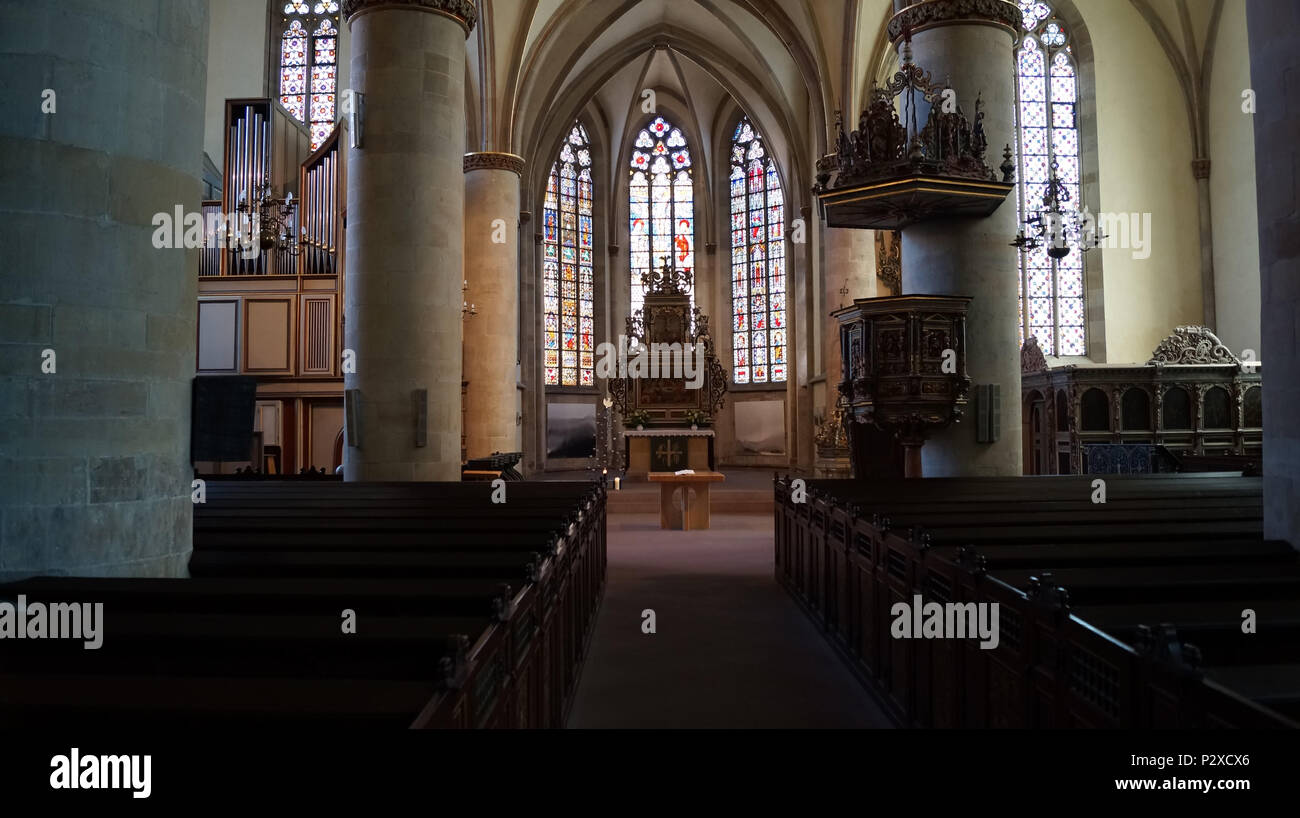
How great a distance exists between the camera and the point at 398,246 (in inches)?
383

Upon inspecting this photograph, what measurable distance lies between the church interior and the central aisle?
0.05 metres

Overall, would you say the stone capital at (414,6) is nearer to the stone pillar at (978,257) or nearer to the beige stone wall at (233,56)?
the stone pillar at (978,257)

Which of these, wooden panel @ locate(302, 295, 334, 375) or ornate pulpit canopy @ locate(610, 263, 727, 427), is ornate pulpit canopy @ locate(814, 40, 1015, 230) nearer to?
wooden panel @ locate(302, 295, 334, 375)

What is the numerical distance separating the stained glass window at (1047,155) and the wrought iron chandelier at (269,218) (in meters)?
15.7

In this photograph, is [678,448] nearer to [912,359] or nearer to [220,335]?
[220,335]

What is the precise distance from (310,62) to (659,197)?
39.7 ft

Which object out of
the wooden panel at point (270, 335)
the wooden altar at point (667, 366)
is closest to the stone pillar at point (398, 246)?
the wooden panel at point (270, 335)

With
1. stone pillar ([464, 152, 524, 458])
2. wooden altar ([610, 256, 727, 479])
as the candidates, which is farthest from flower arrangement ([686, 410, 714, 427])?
stone pillar ([464, 152, 524, 458])

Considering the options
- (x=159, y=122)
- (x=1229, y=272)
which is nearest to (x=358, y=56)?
(x=159, y=122)

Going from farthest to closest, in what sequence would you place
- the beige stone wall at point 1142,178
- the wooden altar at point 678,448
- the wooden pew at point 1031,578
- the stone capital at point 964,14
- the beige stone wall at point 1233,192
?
the beige stone wall at point 1142,178 → the wooden altar at point 678,448 → the beige stone wall at point 1233,192 → the stone capital at point 964,14 → the wooden pew at point 1031,578

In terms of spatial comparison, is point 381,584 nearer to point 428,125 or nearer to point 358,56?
point 428,125

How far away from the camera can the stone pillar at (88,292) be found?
377 centimetres

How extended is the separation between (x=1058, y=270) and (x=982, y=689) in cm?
1840

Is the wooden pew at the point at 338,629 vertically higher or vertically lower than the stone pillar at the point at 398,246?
lower
